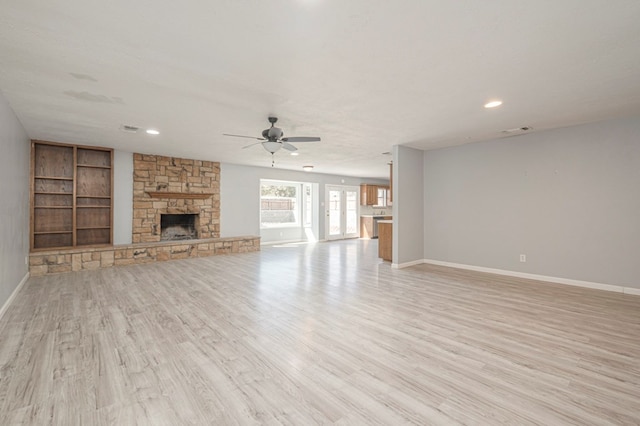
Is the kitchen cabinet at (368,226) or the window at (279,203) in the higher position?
the window at (279,203)

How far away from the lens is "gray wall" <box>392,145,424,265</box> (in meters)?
5.66

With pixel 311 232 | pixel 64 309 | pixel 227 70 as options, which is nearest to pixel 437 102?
pixel 227 70

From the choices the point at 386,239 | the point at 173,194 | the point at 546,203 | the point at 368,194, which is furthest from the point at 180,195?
the point at 546,203

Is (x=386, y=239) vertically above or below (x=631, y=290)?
above

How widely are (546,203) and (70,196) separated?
28.9ft

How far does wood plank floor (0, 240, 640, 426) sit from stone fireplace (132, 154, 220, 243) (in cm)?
272

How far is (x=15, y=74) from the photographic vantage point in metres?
2.72

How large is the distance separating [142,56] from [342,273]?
13.6 feet

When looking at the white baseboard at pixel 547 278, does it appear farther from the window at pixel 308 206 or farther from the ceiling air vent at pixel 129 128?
the ceiling air vent at pixel 129 128

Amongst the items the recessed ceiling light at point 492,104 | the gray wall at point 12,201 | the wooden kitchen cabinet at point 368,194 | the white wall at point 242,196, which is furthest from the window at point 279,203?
the recessed ceiling light at point 492,104

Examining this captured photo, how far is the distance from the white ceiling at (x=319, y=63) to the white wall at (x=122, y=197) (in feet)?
6.75

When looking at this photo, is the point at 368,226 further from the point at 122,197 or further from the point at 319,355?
the point at 319,355

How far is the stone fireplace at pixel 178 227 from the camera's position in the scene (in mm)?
7285

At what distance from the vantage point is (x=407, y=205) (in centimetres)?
584
